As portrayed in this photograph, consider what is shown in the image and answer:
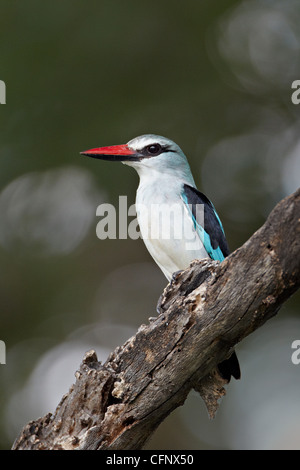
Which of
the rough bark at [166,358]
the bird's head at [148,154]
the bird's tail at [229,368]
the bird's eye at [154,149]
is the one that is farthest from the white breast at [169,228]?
the rough bark at [166,358]

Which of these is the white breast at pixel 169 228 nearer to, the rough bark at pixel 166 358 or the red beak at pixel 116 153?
the red beak at pixel 116 153

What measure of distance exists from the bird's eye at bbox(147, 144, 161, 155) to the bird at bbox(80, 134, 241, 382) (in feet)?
0.09

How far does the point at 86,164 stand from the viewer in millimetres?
7906

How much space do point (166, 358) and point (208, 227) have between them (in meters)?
1.76

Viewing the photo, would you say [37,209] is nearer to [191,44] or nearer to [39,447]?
[191,44]

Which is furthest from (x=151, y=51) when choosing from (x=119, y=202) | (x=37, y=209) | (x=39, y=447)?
(x=39, y=447)

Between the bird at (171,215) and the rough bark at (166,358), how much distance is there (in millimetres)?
1279

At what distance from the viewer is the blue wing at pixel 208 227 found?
541cm

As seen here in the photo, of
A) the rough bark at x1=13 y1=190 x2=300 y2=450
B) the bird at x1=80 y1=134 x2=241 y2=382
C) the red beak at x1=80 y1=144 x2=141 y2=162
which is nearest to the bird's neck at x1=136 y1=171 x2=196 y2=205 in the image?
the bird at x1=80 y1=134 x2=241 y2=382

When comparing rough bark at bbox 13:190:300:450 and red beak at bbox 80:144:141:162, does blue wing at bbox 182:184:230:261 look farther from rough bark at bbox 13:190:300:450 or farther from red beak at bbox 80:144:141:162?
rough bark at bbox 13:190:300:450

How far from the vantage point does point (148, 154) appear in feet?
19.1

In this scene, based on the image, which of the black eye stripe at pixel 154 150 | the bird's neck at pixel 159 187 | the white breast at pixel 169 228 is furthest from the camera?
the black eye stripe at pixel 154 150

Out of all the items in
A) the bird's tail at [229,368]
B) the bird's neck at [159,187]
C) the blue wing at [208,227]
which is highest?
the bird's neck at [159,187]

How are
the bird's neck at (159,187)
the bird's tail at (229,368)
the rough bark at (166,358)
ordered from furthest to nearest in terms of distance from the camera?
1. the bird's neck at (159,187)
2. the bird's tail at (229,368)
3. the rough bark at (166,358)
